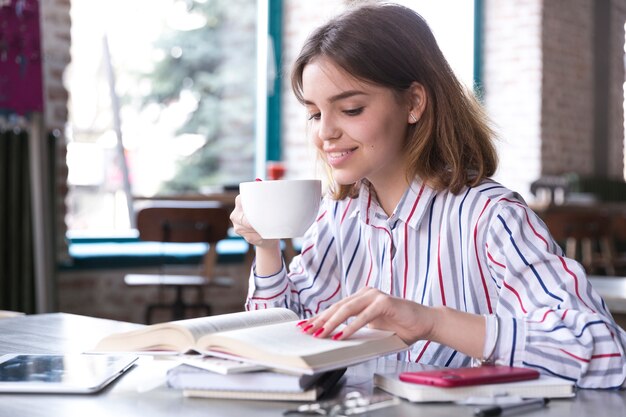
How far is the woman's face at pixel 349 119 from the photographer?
1281mm

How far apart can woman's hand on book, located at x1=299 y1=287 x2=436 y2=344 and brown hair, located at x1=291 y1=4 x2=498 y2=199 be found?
37cm

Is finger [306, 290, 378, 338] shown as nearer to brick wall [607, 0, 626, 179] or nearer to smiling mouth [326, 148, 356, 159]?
smiling mouth [326, 148, 356, 159]

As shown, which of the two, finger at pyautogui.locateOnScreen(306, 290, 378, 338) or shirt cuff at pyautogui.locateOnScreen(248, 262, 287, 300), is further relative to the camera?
shirt cuff at pyautogui.locateOnScreen(248, 262, 287, 300)

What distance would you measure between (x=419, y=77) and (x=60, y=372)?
700 mm

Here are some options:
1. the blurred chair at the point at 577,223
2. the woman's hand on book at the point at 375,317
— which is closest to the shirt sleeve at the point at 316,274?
the woman's hand on book at the point at 375,317

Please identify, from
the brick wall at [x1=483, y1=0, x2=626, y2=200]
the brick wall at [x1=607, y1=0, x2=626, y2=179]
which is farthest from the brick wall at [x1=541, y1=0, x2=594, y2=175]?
the brick wall at [x1=607, y1=0, x2=626, y2=179]

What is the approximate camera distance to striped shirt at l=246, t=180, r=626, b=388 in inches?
41.1

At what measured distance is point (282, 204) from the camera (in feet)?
3.83

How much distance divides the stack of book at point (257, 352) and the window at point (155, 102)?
399 cm

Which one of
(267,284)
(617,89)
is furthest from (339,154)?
(617,89)

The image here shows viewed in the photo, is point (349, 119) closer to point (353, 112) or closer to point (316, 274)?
point (353, 112)

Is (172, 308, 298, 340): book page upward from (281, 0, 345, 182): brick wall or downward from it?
downward

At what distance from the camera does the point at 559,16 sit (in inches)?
303

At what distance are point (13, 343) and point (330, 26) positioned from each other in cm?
64
